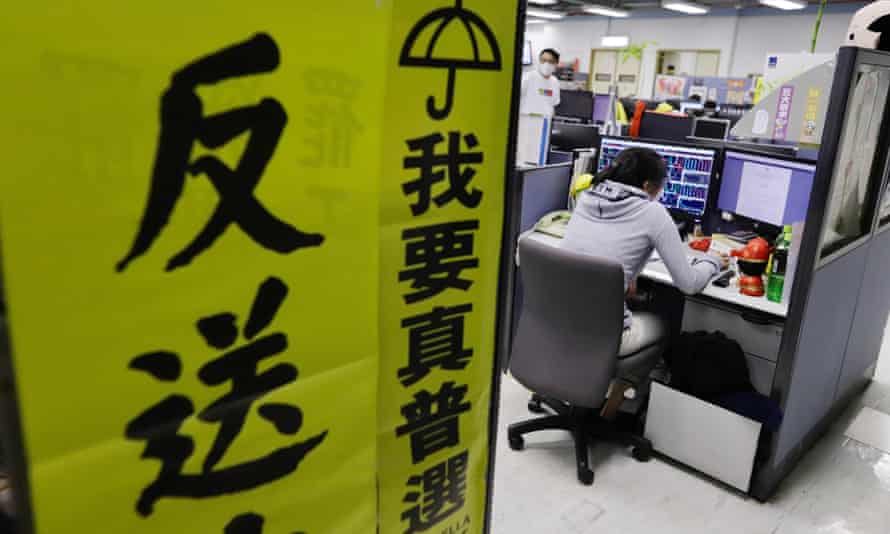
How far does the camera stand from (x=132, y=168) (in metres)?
0.39

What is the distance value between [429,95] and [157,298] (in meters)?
0.32

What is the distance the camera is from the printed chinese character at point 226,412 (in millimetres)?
447

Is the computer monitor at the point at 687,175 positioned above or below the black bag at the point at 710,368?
above

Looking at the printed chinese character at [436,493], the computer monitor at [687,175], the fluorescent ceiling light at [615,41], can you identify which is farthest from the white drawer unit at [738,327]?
the fluorescent ceiling light at [615,41]

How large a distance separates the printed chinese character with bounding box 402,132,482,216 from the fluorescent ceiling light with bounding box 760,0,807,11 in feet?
34.6

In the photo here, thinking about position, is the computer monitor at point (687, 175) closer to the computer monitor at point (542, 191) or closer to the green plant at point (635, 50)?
the computer monitor at point (542, 191)

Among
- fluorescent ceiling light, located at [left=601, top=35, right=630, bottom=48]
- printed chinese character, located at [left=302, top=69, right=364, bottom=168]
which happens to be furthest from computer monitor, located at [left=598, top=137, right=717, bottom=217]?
fluorescent ceiling light, located at [left=601, top=35, right=630, bottom=48]

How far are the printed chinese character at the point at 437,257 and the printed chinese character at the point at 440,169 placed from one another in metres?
0.03

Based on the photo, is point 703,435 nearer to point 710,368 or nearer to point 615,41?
point 710,368

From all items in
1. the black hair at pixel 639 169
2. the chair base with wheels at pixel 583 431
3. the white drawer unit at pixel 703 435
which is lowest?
the chair base with wheels at pixel 583 431

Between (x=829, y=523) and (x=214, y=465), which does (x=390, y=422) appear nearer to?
(x=214, y=465)

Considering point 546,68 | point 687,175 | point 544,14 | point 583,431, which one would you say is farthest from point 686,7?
point 583,431

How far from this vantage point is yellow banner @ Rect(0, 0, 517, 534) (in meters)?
0.37

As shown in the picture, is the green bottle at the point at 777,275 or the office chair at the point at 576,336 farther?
the green bottle at the point at 777,275
